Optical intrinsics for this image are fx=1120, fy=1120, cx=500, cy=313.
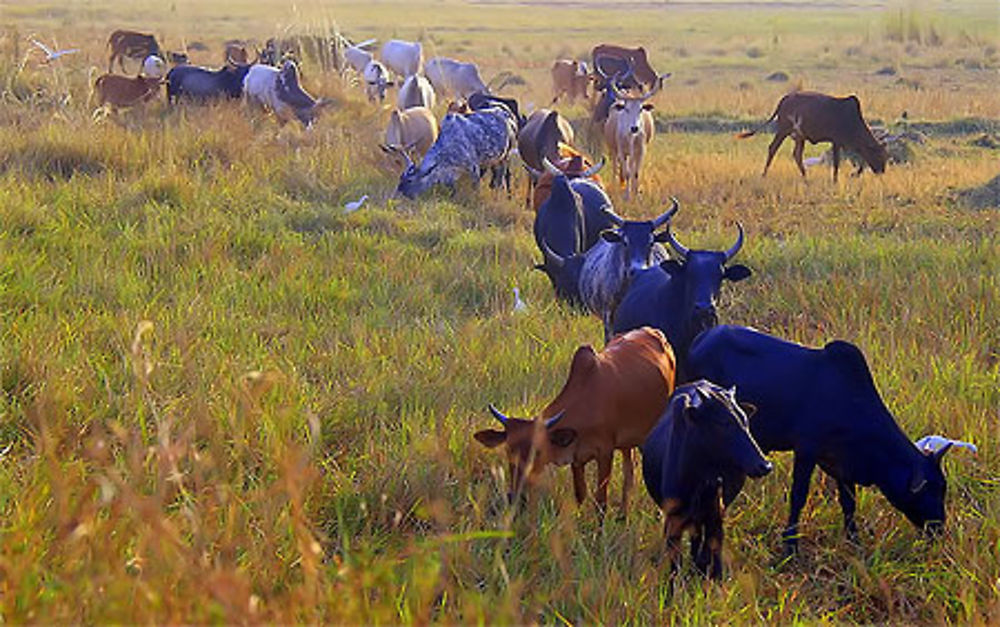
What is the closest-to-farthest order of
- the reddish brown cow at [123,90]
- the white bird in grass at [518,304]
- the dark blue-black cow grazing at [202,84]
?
1. the white bird in grass at [518,304]
2. the reddish brown cow at [123,90]
3. the dark blue-black cow grazing at [202,84]

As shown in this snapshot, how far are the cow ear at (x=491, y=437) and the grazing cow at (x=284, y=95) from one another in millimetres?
10149

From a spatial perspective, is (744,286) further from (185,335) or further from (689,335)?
(185,335)

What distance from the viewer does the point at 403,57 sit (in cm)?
2420

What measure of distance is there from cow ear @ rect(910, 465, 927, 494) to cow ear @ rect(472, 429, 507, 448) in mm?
1323

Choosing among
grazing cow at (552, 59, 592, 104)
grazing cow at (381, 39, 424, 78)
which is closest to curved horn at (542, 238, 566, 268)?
grazing cow at (552, 59, 592, 104)

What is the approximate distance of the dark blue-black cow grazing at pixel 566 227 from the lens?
6.88 meters

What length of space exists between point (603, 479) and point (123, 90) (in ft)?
39.0

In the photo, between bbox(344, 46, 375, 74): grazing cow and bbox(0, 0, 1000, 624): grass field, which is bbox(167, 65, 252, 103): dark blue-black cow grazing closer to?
bbox(0, 0, 1000, 624): grass field

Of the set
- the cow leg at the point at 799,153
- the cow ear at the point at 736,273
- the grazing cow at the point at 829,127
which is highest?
the cow ear at the point at 736,273

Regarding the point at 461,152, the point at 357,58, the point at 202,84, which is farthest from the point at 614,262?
the point at 357,58

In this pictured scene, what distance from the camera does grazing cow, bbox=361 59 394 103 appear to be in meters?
17.7

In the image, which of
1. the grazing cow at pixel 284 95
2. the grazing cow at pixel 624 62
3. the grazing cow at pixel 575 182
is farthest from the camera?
the grazing cow at pixel 624 62

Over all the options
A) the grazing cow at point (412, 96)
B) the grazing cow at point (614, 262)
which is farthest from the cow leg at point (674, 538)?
the grazing cow at point (412, 96)

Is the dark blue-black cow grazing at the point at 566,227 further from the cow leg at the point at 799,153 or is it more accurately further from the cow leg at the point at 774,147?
the cow leg at the point at 799,153
